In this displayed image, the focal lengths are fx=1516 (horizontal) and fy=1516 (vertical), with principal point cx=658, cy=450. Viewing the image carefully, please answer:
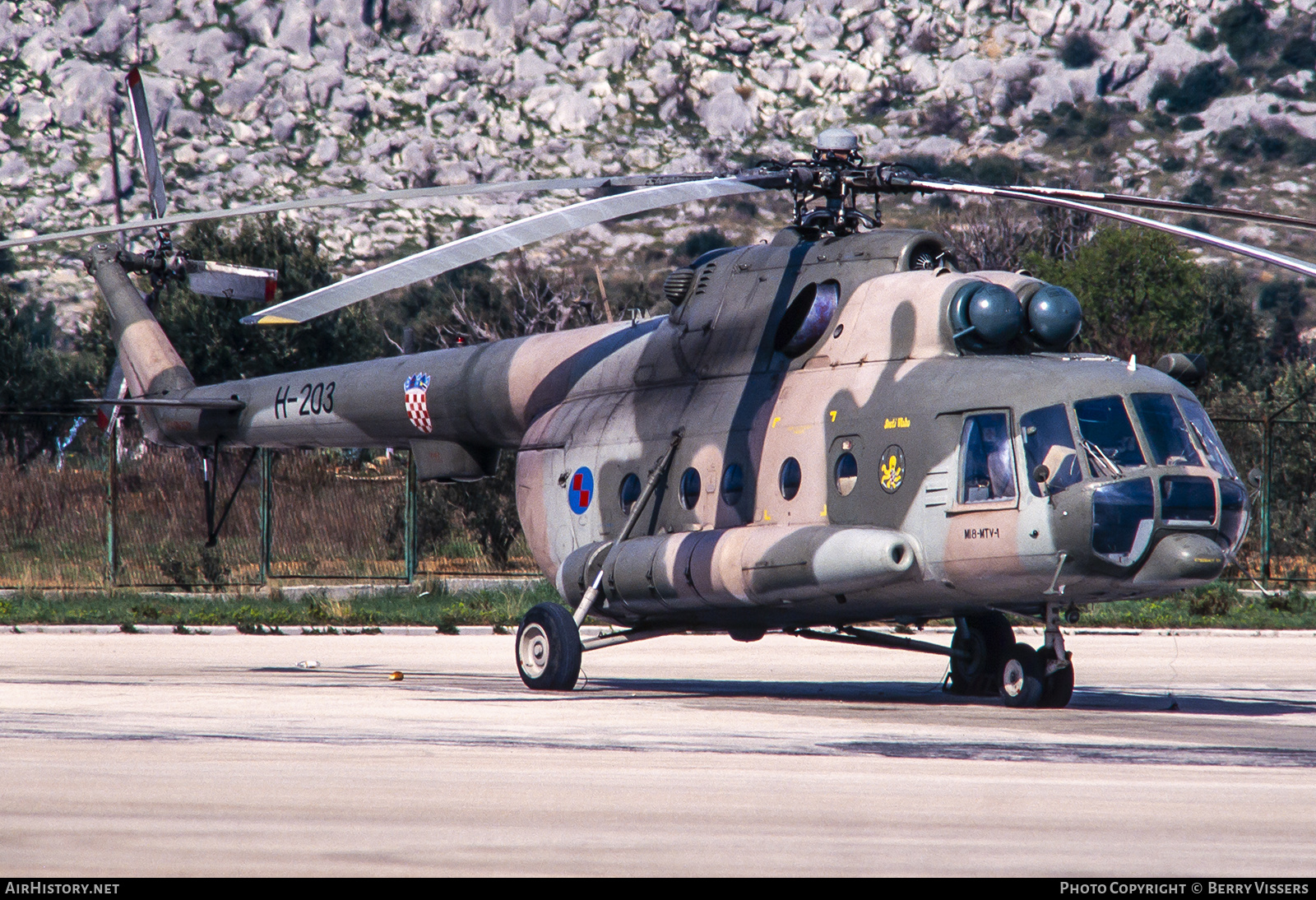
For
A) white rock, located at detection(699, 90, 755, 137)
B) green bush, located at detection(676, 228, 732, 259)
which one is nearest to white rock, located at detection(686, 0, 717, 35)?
white rock, located at detection(699, 90, 755, 137)

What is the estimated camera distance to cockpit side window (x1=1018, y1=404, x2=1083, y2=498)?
35.7ft

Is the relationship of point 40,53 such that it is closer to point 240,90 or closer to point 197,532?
point 240,90

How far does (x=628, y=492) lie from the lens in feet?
46.0

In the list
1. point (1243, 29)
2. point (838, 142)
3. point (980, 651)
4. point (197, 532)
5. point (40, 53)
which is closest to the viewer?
point (838, 142)

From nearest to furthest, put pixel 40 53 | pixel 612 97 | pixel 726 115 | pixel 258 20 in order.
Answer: pixel 40 53
pixel 726 115
pixel 258 20
pixel 612 97

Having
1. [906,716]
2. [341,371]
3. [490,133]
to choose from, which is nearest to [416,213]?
[490,133]

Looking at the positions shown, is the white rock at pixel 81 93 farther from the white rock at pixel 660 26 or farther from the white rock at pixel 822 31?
the white rock at pixel 822 31

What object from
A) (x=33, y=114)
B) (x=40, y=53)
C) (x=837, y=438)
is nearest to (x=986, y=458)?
(x=837, y=438)

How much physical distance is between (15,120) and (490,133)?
30441 mm

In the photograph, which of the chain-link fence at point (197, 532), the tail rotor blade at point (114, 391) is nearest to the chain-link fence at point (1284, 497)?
the chain-link fence at point (197, 532)

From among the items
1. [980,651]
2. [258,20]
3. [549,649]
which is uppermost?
[258,20]

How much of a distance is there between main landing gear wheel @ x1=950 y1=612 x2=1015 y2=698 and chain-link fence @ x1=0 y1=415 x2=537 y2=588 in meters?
16.1

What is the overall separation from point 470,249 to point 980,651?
5890 mm

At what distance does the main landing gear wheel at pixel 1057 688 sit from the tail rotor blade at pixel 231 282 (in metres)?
9.89
